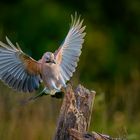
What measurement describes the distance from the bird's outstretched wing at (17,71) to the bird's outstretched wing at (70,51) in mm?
186

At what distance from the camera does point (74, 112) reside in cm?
590

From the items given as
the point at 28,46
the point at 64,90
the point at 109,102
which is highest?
the point at 28,46

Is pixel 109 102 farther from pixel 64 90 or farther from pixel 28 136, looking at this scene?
pixel 64 90

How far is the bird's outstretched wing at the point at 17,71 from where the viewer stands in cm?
684

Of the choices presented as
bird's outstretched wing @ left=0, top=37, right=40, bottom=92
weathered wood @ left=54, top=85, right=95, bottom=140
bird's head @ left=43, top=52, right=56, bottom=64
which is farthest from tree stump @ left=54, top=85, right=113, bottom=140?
bird's outstretched wing @ left=0, top=37, right=40, bottom=92

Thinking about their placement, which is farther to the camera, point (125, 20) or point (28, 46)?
point (125, 20)

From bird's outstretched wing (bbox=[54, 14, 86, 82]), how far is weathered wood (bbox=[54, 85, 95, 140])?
2.62ft

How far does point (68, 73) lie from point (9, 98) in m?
1.80

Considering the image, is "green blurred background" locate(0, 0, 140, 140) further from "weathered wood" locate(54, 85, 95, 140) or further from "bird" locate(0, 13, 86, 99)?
"weathered wood" locate(54, 85, 95, 140)

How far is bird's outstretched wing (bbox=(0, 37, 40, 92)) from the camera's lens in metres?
6.84

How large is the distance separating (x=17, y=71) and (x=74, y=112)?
43.3 inches

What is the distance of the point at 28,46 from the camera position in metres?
13.9

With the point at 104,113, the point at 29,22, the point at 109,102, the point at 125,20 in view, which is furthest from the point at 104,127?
the point at 125,20

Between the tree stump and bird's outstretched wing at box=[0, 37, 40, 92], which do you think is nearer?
the tree stump
